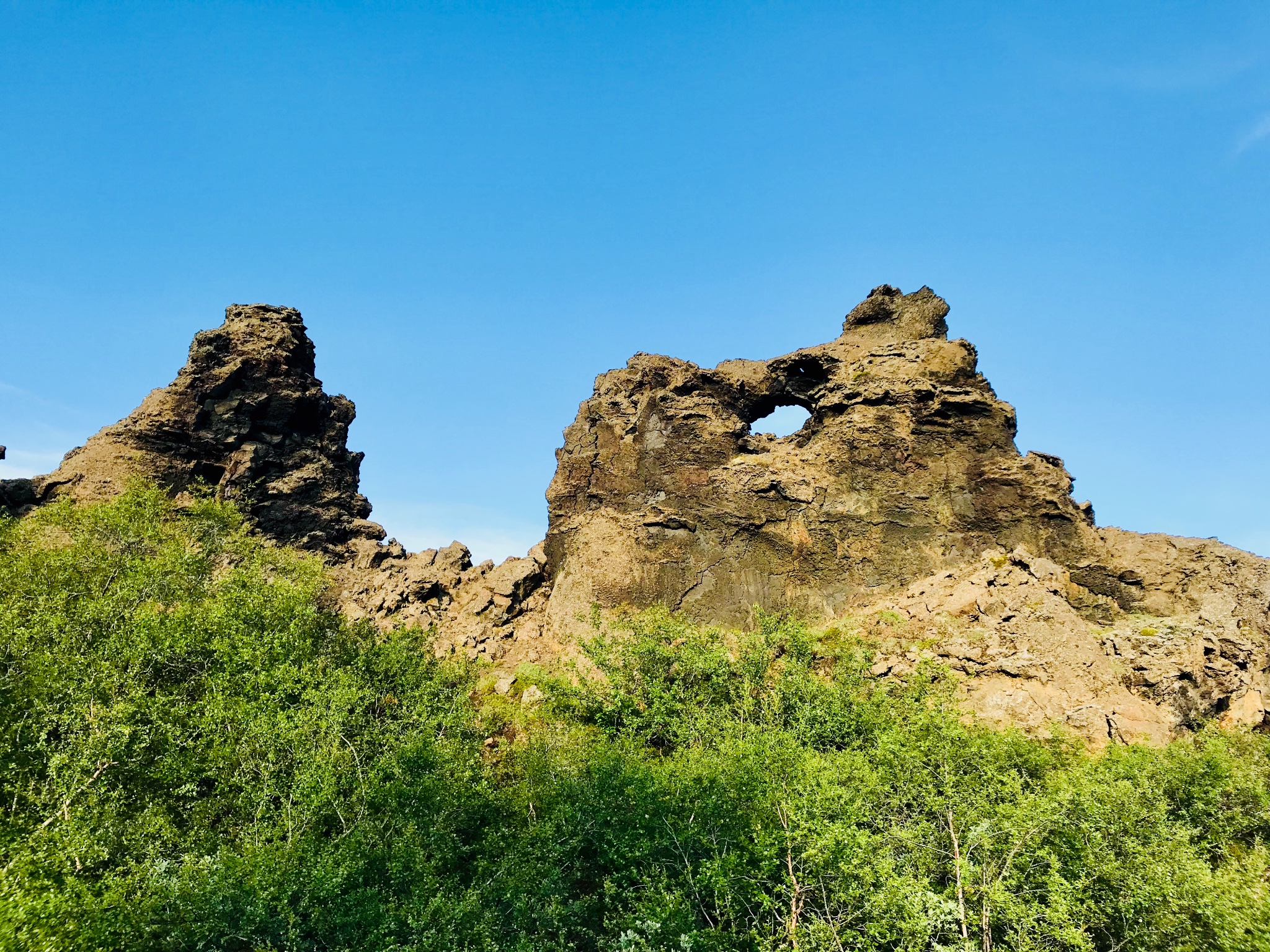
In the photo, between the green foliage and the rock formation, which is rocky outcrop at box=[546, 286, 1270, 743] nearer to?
the rock formation

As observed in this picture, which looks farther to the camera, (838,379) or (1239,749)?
(838,379)

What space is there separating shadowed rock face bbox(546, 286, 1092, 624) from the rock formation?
161mm

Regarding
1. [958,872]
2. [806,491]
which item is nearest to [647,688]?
[806,491]

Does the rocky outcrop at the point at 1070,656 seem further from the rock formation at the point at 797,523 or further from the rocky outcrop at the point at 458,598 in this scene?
the rocky outcrop at the point at 458,598

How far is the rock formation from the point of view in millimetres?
41938

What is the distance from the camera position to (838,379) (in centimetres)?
6006

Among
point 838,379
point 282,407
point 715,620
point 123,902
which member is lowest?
point 123,902

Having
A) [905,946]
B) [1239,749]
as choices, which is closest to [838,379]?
[1239,749]

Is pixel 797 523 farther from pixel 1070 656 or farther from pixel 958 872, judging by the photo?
pixel 958 872

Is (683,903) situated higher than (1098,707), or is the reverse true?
(1098,707)

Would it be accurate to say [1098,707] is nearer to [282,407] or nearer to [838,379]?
[838,379]

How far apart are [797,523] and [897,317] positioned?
74.3 feet

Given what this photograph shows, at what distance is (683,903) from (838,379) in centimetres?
4469

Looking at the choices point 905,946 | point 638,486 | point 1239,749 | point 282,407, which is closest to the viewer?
point 905,946
